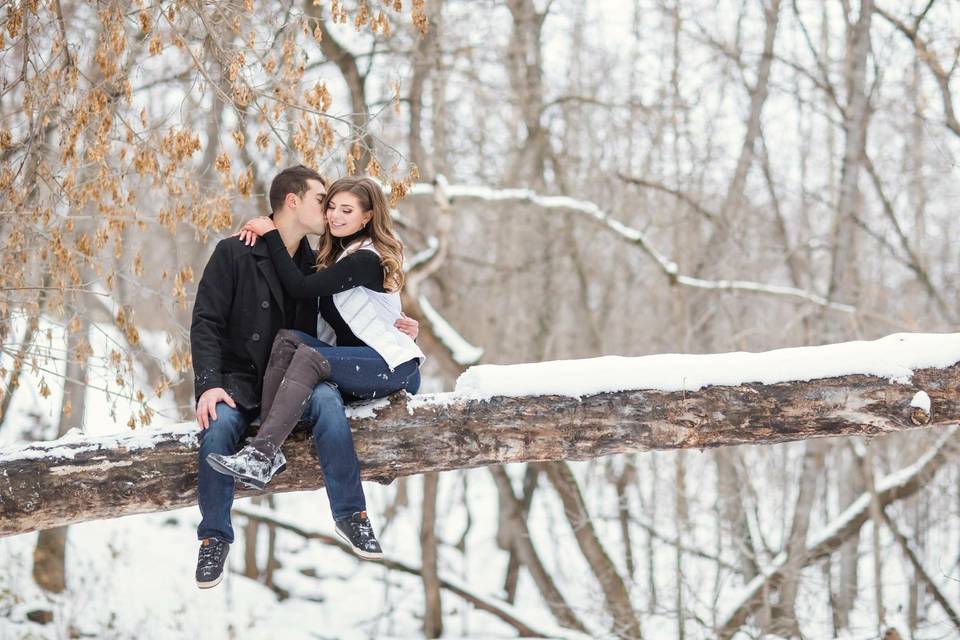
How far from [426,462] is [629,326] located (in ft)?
36.2

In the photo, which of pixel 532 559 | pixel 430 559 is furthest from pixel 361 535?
pixel 532 559

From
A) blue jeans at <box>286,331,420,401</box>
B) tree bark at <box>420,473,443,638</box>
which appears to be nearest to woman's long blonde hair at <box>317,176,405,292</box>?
blue jeans at <box>286,331,420,401</box>

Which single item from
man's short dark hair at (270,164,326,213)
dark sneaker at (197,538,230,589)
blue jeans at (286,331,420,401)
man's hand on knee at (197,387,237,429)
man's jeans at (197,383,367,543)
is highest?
man's short dark hair at (270,164,326,213)

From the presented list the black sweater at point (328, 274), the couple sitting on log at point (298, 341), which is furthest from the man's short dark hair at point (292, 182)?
the black sweater at point (328, 274)

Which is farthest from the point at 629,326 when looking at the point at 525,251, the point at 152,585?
the point at 152,585

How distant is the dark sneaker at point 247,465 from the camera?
11.1ft

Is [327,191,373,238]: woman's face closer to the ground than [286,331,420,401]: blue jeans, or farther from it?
farther from it

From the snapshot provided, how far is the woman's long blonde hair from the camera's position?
3996mm

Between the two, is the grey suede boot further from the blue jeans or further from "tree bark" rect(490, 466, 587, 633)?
"tree bark" rect(490, 466, 587, 633)

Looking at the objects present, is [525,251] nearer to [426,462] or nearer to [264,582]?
[264,582]

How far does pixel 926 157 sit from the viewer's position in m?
14.4

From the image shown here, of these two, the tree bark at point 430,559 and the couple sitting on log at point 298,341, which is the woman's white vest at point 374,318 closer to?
the couple sitting on log at point 298,341

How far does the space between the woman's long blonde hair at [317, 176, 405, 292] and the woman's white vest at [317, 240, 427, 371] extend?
0.05 m

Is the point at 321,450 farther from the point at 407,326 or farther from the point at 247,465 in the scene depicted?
the point at 407,326
